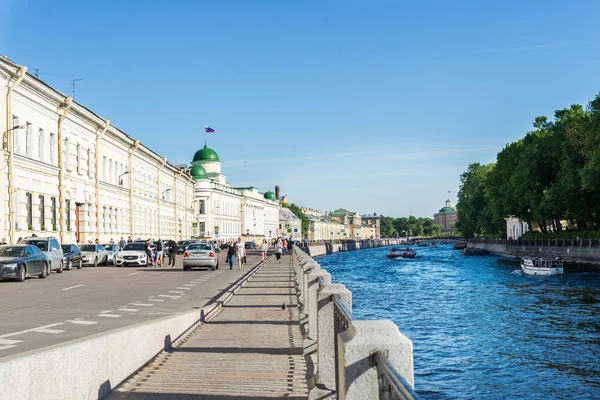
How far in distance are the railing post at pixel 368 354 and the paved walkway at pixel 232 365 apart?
3494 millimetres

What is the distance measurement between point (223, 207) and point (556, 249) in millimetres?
69874

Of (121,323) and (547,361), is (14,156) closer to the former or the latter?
(121,323)

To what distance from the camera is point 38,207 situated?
44625 mm

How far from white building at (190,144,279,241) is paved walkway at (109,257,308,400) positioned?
3239 inches

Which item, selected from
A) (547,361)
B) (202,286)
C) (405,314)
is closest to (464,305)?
(405,314)

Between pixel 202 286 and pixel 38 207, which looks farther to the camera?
pixel 38 207

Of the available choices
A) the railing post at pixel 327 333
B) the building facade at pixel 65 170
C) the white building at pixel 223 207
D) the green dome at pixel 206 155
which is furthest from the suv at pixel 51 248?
the green dome at pixel 206 155

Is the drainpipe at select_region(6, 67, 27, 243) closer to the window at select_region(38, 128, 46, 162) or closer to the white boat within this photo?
the window at select_region(38, 128, 46, 162)

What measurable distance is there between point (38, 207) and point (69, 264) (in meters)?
5.94

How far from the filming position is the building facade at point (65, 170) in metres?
40.5

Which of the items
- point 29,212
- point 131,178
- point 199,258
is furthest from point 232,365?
point 131,178

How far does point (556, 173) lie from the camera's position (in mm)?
70250

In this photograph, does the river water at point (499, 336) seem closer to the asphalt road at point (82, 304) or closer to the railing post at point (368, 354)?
the asphalt road at point (82, 304)

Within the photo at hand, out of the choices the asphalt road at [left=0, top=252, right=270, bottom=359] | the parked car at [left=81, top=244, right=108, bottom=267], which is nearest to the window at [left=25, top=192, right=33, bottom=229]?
the parked car at [left=81, top=244, right=108, bottom=267]
